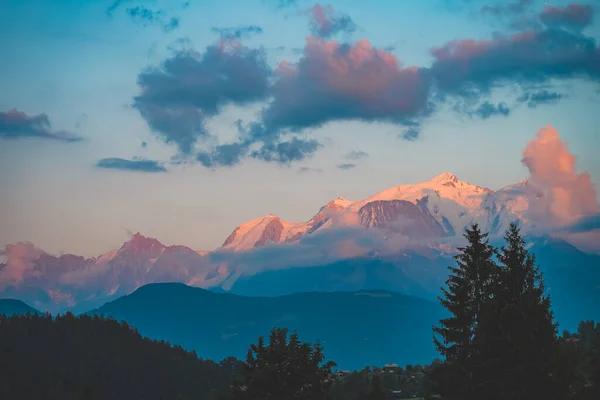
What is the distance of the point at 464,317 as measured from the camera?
248 feet

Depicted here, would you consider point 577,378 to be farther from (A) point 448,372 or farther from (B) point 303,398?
(B) point 303,398

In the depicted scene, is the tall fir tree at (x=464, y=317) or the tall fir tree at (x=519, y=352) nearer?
the tall fir tree at (x=519, y=352)

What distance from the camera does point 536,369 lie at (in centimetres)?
6481

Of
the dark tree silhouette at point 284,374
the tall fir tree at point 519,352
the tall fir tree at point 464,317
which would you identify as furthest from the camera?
the dark tree silhouette at point 284,374

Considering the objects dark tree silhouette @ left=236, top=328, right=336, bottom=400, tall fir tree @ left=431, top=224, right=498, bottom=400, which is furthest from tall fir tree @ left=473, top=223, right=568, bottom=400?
dark tree silhouette @ left=236, top=328, right=336, bottom=400

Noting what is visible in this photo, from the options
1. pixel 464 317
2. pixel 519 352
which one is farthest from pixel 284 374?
pixel 519 352

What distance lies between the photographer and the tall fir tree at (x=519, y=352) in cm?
6450

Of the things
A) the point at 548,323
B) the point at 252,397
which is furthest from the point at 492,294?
the point at 252,397

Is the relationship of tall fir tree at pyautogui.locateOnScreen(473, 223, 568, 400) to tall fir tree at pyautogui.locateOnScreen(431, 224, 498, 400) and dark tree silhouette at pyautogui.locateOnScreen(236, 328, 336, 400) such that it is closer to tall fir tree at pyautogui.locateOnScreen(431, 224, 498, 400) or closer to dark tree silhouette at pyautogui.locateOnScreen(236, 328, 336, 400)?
tall fir tree at pyautogui.locateOnScreen(431, 224, 498, 400)

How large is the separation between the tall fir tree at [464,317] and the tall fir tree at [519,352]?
2.36 meters

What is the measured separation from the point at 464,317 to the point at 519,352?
9.73 meters

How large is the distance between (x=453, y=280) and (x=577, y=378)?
1494 centimetres

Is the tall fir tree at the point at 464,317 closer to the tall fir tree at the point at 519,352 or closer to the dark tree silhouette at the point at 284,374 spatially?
the tall fir tree at the point at 519,352

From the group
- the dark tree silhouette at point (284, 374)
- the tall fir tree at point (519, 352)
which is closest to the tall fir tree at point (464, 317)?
the tall fir tree at point (519, 352)
